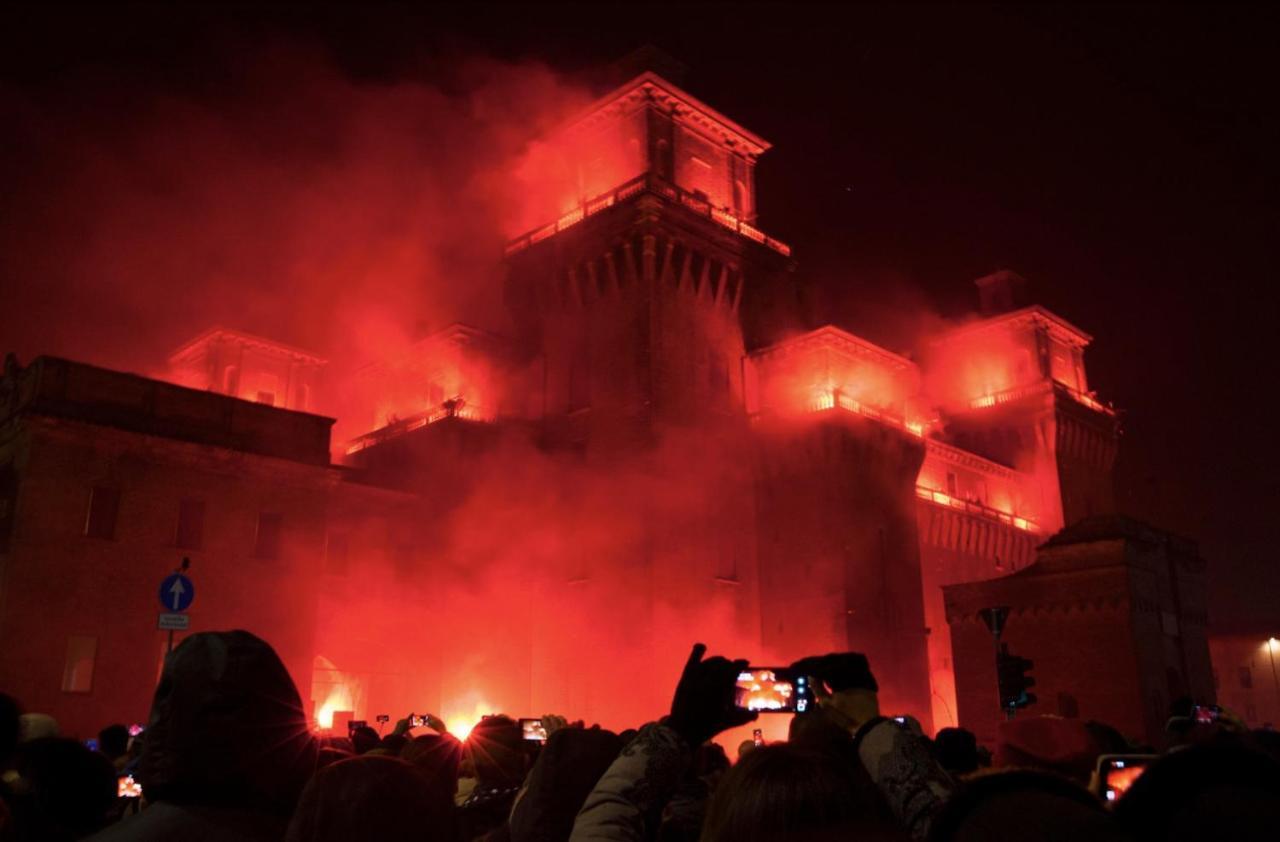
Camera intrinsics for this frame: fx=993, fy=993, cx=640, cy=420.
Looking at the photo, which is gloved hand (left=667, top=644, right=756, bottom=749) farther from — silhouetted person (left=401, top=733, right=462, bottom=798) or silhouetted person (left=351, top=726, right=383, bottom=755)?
silhouetted person (left=351, top=726, right=383, bottom=755)

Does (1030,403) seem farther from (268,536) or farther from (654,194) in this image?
(268,536)

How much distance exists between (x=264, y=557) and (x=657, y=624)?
1147 centimetres

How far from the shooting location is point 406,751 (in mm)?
4945

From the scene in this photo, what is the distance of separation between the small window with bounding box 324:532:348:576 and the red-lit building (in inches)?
2.7

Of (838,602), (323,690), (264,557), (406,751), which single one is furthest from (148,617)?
(406,751)

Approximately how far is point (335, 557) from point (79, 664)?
963 cm

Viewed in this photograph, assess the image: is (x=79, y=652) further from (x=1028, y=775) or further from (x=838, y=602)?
(x=1028, y=775)

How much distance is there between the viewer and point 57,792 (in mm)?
3713

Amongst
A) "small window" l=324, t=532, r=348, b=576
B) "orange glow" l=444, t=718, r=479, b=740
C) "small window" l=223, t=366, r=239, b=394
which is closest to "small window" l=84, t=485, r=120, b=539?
"small window" l=324, t=532, r=348, b=576

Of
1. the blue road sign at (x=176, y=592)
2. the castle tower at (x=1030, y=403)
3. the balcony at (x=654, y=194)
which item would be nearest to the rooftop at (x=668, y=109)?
the balcony at (x=654, y=194)

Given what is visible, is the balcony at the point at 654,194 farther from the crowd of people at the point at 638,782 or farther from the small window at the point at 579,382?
the crowd of people at the point at 638,782

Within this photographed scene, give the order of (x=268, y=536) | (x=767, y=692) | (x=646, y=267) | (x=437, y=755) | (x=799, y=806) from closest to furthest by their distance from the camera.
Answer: (x=799, y=806) → (x=437, y=755) → (x=767, y=692) → (x=268, y=536) → (x=646, y=267)

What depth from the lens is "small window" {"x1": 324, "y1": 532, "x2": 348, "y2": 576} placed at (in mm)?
31891

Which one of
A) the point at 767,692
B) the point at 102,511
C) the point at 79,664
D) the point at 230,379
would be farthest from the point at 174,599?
the point at 230,379
